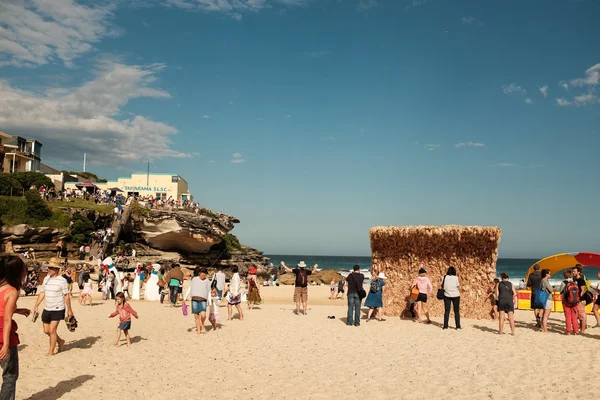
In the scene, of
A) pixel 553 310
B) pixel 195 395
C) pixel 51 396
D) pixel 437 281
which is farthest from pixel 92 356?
pixel 553 310

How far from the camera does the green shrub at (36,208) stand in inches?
1330

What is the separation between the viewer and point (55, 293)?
8.21 m

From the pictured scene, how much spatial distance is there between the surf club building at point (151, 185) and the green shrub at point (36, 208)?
2353 cm

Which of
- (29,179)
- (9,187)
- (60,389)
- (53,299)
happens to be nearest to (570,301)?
(60,389)

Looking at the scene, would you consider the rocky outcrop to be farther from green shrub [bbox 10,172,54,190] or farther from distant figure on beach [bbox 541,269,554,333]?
distant figure on beach [bbox 541,269,554,333]

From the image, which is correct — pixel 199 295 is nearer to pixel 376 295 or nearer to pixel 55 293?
pixel 55 293

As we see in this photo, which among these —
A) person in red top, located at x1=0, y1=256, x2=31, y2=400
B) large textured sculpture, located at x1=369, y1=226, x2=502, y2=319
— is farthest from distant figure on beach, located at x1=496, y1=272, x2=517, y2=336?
person in red top, located at x1=0, y1=256, x2=31, y2=400

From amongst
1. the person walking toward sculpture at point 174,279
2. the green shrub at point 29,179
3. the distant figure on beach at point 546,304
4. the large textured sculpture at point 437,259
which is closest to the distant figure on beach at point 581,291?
the distant figure on beach at point 546,304

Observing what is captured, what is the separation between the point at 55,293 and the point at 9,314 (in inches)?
162

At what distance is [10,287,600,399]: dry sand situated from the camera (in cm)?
652

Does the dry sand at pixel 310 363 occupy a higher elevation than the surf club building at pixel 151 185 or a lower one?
lower

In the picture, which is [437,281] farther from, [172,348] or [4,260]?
[4,260]

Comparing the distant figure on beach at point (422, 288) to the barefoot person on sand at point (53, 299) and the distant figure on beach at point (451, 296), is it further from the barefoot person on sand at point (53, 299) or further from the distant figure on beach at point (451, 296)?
the barefoot person on sand at point (53, 299)

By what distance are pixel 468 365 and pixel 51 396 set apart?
710 centimetres
